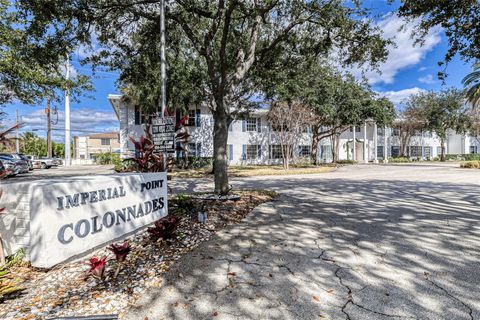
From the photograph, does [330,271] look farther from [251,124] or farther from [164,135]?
[251,124]

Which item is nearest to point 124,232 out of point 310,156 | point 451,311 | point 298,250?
point 298,250

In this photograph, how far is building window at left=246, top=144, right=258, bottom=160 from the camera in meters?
27.4

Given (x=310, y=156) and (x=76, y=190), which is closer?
(x=76, y=190)

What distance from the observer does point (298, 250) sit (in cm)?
400

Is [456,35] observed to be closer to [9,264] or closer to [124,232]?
[124,232]

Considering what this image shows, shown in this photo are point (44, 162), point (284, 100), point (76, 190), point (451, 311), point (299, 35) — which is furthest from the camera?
point (44, 162)

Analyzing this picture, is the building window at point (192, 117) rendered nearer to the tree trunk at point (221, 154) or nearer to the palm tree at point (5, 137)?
the tree trunk at point (221, 154)

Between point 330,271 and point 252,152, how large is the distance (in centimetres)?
2439

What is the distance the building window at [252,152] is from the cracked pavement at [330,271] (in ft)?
70.7

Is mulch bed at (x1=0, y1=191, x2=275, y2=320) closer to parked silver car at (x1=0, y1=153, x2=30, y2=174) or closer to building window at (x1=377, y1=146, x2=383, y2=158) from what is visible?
parked silver car at (x1=0, y1=153, x2=30, y2=174)

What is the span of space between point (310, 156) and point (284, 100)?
1139cm

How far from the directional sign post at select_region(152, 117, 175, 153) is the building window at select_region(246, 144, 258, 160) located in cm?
2169

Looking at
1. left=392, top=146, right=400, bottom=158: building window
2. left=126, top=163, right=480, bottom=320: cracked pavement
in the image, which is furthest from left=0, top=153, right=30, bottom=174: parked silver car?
left=392, top=146, right=400, bottom=158: building window

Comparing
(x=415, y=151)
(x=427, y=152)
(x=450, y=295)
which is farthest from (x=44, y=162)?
(x=427, y=152)
